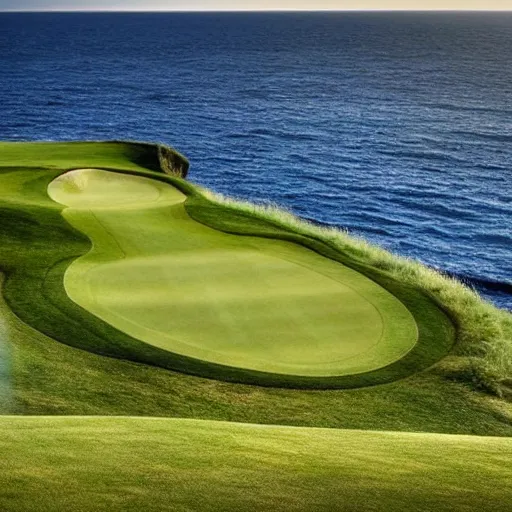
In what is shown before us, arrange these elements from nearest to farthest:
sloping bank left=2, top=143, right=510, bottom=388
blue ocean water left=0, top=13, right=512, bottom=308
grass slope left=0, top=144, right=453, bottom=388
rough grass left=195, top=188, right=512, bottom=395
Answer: grass slope left=0, top=144, right=453, bottom=388 → sloping bank left=2, top=143, right=510, bottom=388 → rough grass left=195, top=188, right=512, bottom=395 → blue ocean water left=0, top=13, right=512, bottom=308

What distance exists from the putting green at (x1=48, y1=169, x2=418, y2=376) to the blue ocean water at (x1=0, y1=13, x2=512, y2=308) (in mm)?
11048

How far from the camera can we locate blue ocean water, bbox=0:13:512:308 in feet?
124

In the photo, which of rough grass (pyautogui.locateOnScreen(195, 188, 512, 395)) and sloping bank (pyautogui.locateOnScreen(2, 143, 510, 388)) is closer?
sloping bank (pyautogui.locateOnScreen(2, 143, 510, 388))

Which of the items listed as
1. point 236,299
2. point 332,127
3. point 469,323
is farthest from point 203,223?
point 332,127

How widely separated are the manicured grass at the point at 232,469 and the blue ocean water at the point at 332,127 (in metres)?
18.8

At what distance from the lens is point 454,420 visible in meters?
12.1

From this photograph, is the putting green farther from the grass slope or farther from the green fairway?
the grass slope

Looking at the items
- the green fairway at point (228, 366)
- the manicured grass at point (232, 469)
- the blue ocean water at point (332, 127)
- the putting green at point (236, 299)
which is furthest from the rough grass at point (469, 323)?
the blue ocean water at point (332, 127)

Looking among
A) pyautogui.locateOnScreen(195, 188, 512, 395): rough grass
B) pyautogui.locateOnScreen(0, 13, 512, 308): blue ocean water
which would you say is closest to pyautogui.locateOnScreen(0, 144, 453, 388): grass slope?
pyautogui.locateOnScreen(195, 188, 512, 395): rough grass

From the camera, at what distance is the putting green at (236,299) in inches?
540

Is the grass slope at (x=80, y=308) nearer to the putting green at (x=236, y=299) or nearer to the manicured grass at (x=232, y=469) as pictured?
the putting green at (x=236, y=299)

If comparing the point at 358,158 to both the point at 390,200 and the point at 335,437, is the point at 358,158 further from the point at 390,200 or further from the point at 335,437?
the point at 335,437

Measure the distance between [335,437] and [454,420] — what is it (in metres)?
3.62

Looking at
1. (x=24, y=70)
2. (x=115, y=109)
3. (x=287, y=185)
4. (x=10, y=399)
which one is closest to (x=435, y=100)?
(x=115, y=109)
